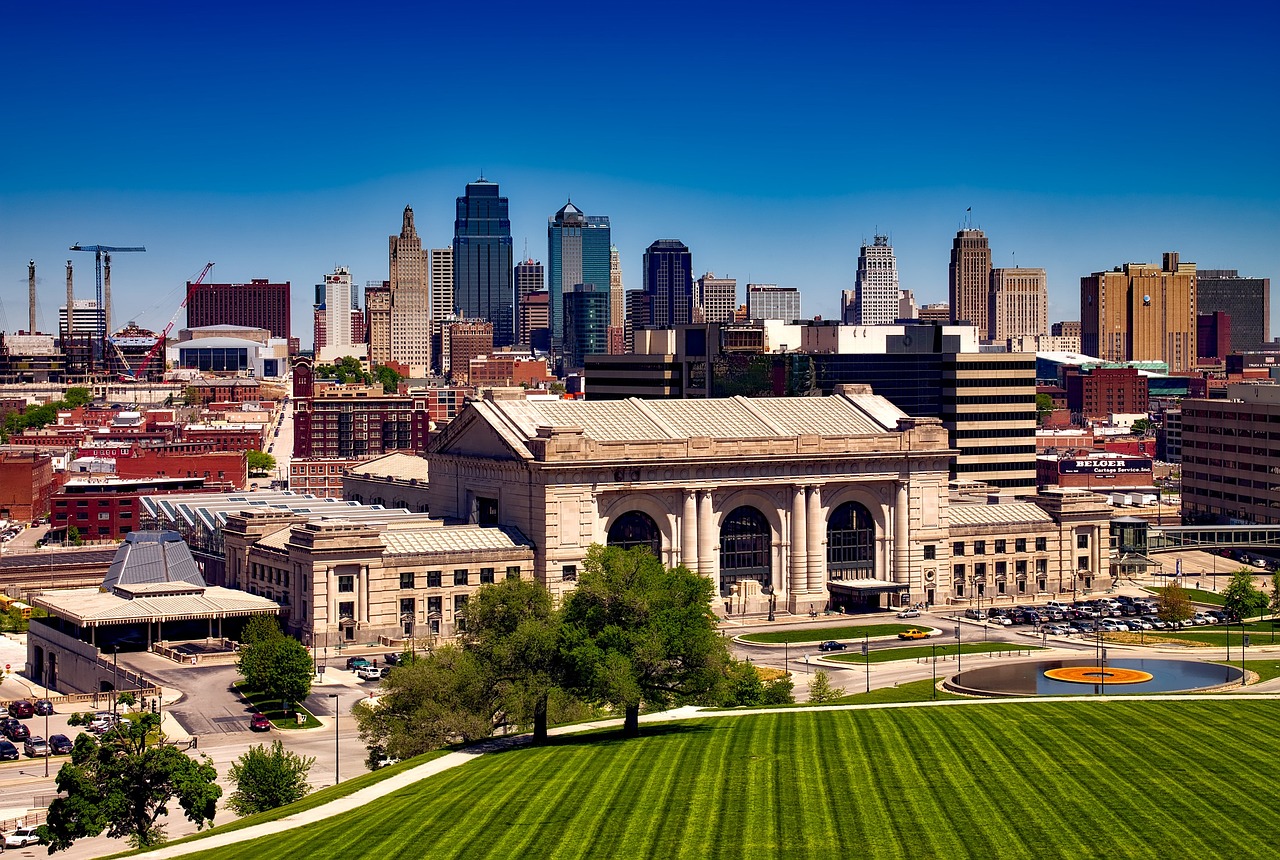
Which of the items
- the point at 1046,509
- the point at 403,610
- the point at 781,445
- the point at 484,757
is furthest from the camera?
the point at 1046,509

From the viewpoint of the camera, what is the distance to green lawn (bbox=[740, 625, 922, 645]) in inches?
5768

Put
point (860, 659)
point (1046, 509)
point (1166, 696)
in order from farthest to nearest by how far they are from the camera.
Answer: point (1046, 509) < point (860, 659) < point (1166, 696)

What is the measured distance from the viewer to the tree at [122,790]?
82125mm

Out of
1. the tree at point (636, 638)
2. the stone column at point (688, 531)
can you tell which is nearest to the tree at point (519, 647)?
the tree at point (636, 638)

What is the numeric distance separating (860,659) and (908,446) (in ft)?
111

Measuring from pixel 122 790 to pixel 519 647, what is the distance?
19.8 metres

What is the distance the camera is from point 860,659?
136 meters

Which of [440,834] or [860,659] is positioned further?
[860,659]

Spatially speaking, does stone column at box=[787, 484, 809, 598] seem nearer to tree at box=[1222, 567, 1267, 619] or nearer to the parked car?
tree at box=[1222, 567, 1267, 619]

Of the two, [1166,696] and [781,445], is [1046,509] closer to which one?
[781,445]

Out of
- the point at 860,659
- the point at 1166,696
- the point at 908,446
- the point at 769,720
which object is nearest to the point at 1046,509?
the point at 908,446

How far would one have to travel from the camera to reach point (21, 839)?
90.0 metres

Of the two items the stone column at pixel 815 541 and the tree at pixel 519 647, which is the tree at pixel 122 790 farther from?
the stone column at pixel 815 541

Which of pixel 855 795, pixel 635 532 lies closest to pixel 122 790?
pixel 855 795
